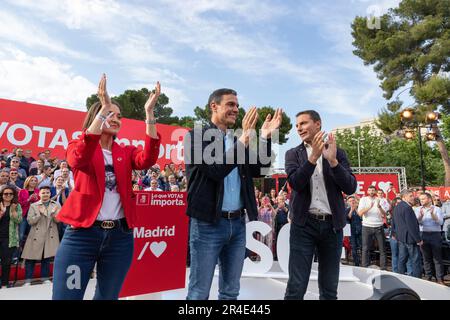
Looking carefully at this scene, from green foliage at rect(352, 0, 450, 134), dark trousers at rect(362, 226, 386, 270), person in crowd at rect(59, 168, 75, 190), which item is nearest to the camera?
person in crowd at rect(59, 168, 75, 190)

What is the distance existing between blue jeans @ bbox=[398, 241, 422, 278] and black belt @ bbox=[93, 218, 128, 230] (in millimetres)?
6536

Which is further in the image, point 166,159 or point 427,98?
point 427,98

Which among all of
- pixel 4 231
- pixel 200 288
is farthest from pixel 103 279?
pixel 4 231

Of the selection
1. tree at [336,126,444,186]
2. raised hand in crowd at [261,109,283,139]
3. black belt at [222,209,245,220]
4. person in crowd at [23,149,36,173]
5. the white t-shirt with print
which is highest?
tree at [336,126,444,186]

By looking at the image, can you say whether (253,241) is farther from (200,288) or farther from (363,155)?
(363,155)

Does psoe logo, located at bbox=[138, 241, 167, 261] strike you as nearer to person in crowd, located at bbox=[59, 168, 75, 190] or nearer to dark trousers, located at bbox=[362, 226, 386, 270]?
person in crowd, located at bbox=[59, 168, 75, 190]

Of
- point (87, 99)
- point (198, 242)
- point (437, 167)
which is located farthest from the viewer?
point (437, 167)

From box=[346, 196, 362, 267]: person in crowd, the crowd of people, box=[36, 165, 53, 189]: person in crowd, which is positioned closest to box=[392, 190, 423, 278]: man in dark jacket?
box=[346, 196, 362, 267]: person in crowd

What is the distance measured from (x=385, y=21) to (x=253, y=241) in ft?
82.1

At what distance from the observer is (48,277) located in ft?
20.8

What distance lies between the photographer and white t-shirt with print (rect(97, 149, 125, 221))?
2107 mm

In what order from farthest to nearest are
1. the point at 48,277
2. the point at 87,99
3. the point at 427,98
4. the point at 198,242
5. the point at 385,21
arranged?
the point at 87,99 → the point at 385,21 → the point at 427,98 → the point at 48,277 → the point at 198,242

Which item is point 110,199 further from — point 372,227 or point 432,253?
point 372,227

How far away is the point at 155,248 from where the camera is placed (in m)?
3.78
